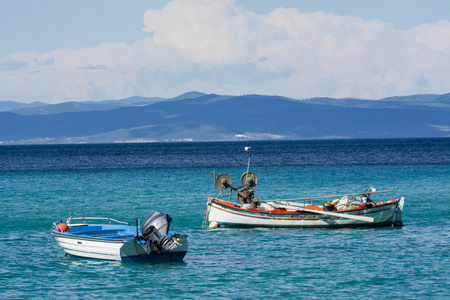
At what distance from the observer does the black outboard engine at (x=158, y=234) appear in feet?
107

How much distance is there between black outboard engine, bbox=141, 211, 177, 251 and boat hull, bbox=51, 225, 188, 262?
36 centimetres

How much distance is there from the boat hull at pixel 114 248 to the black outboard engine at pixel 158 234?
1.16ft

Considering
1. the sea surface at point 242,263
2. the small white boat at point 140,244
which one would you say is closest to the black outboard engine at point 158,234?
the small white boat at point 140,244

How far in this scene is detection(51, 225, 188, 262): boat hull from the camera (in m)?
32.6

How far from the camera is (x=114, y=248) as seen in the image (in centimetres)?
3272

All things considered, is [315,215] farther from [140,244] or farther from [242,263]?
[140,244]

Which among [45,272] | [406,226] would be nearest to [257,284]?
[45,272]

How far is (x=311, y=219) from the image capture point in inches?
1690

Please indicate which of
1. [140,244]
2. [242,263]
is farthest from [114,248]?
[242,263]

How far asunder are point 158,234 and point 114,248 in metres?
2.20

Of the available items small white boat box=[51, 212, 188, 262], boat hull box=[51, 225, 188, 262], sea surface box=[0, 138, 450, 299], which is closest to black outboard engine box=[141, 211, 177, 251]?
small white boat box=[51, 212, 188, 262]

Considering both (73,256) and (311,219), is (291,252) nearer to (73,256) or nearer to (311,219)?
(311,219)

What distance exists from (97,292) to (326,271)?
10.4m

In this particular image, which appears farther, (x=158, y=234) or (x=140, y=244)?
(x=140, y=244)
